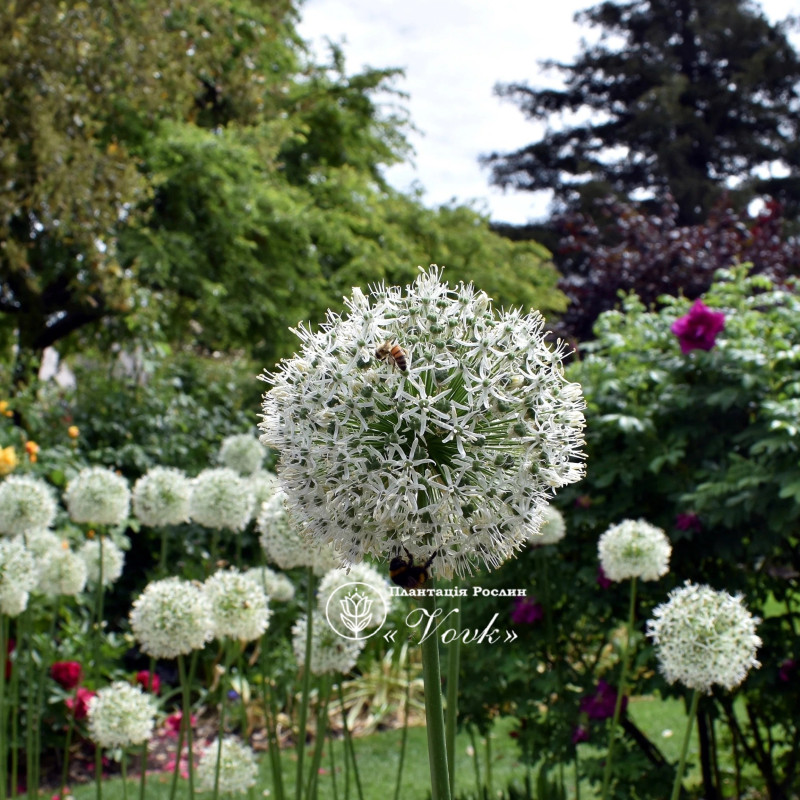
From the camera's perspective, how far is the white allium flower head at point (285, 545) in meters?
2.51

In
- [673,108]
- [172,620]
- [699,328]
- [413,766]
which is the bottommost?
[413,766]

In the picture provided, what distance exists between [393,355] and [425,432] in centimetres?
14

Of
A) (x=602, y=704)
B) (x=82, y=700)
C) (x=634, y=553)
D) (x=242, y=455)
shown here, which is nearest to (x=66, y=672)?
(x=82, y=700)

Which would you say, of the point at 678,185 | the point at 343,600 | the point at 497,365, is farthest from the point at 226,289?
the point at 678,185

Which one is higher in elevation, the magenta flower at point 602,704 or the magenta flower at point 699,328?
the magenta flower at point 699,328

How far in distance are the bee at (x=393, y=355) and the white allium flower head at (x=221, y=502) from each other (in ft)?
5.94

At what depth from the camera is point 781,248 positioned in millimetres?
8391

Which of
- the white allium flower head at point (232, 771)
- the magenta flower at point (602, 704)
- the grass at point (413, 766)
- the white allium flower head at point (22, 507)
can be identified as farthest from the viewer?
the grass at point (413, 766)

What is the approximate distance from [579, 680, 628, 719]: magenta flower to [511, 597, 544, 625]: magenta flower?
43 cm

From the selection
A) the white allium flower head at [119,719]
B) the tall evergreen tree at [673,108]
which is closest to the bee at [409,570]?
the white allium flower head at [119,719]

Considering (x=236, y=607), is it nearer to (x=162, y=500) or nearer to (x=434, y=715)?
(x=162, y=500)

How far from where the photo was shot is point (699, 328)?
375 cm

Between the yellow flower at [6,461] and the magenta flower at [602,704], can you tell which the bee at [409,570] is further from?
the yellow flower at [6,461]

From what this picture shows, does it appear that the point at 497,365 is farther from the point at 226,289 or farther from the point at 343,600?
the point at 226,289
